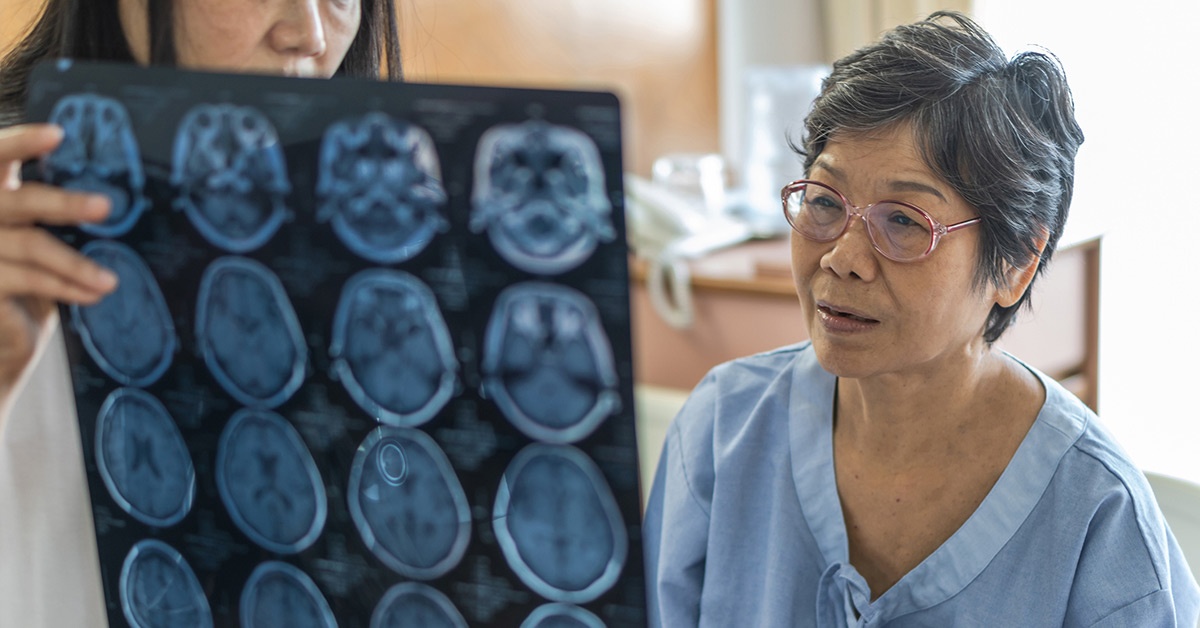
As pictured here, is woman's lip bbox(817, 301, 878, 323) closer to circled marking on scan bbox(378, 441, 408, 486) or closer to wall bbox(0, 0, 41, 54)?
circled marking on scan bbox(378, 441, 408, 486)

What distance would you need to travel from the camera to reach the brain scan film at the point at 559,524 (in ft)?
2.05

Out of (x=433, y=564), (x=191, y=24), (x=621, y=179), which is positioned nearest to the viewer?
(x=621, y=179)

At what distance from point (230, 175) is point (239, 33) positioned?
7.0 inches

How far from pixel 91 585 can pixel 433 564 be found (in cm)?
34

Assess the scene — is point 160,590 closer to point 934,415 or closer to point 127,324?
point 127,324

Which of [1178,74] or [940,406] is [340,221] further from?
[1178,74]

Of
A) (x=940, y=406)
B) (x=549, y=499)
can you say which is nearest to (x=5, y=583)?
(x=549, y=499)

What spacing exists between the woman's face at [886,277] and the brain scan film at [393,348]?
1.72 ft

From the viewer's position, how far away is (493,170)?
2.02 feet

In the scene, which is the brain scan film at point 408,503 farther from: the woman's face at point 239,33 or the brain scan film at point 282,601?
the woman's face at point 239,33

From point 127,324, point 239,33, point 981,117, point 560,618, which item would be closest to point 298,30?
point 239,33

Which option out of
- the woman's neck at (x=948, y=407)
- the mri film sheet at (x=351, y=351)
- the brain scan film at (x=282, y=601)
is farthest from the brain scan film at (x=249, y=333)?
the woman's neck at (x=948, y=407)

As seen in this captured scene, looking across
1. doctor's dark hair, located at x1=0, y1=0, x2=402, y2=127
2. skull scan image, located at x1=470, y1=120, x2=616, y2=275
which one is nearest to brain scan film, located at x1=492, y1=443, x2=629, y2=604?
skull scan image, located at x1=470, y1=120, x2=616, y2=275

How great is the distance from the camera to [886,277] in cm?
107
